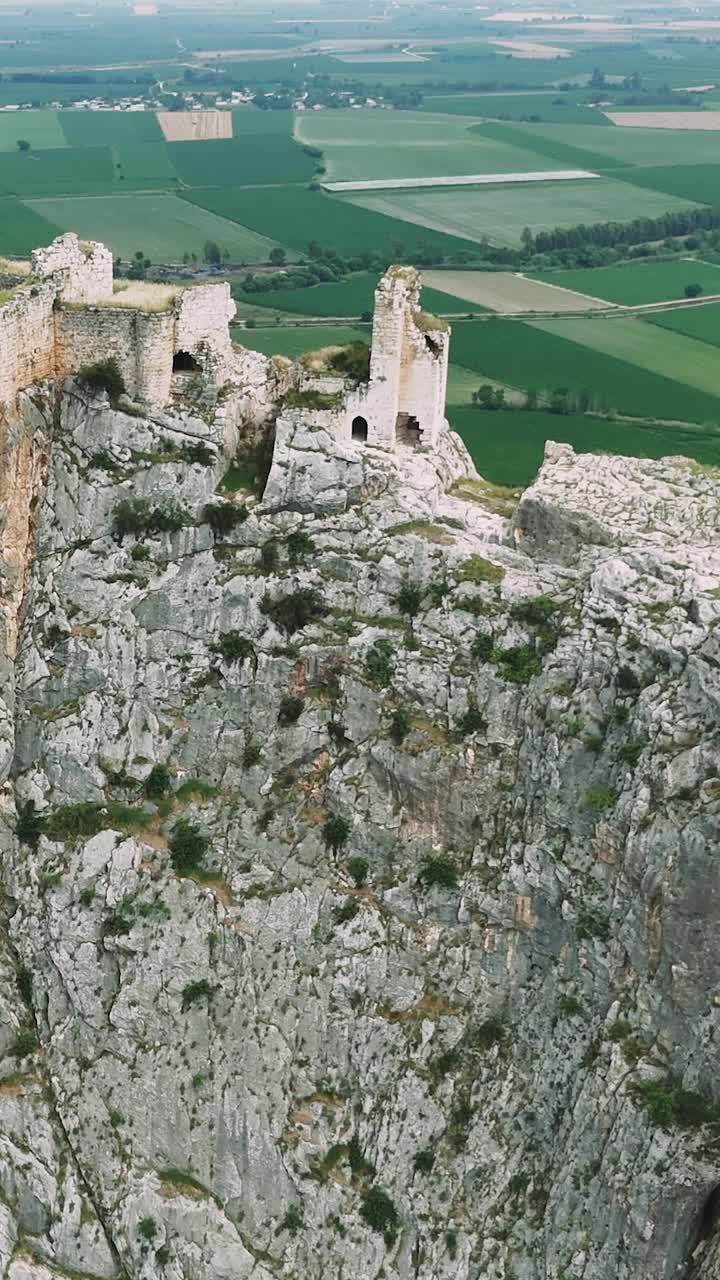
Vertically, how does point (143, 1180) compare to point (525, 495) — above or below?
below

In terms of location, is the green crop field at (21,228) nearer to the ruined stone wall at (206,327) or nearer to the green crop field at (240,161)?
the green crop field at (240,161)

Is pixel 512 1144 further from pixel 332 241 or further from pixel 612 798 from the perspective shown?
pixel 332 241

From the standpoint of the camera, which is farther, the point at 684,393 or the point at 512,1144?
the point at 684,393

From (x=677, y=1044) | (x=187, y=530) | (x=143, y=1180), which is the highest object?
(x=187, y=530)

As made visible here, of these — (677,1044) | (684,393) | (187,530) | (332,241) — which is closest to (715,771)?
(677,1044)

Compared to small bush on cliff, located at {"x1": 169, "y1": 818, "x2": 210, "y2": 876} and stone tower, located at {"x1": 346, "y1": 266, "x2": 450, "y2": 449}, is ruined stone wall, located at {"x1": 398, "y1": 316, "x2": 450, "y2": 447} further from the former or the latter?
small bush on cliff, located at {"x1": 169, "y1": 818, "x2": 210, "y2": 876}

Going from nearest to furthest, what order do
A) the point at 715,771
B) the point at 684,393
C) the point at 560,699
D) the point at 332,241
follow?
the point at 715,771, the point at 560,699, the point at 684,393, the point at 332,241
